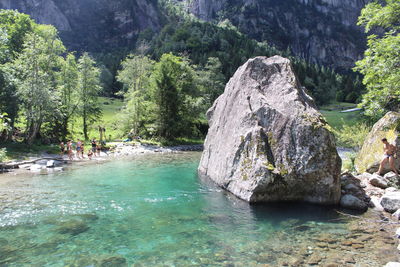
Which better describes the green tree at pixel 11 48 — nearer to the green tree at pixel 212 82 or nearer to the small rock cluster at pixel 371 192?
the small rock cluster at pixel 371 192

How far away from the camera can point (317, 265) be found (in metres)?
8.37

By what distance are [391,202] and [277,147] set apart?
5.77 meters

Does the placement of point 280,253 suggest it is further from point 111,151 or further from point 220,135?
point 111,151

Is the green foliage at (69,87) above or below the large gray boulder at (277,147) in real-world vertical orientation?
above

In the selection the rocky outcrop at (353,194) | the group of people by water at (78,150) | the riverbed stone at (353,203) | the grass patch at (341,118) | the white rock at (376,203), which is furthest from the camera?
the grass patch at (341,118)

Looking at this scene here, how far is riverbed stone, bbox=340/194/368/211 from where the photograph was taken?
13.8 metres

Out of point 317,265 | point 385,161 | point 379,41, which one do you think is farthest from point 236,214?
point 379,41

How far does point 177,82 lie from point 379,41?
1580 inches

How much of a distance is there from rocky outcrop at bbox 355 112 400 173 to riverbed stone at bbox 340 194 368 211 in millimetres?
4649

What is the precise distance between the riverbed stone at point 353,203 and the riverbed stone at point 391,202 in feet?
2.77

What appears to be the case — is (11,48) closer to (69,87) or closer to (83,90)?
(69,87)

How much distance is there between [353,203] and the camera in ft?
45.6

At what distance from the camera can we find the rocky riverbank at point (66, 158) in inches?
951

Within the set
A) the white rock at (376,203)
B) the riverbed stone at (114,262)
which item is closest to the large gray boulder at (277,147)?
the white rock at (376,203)
